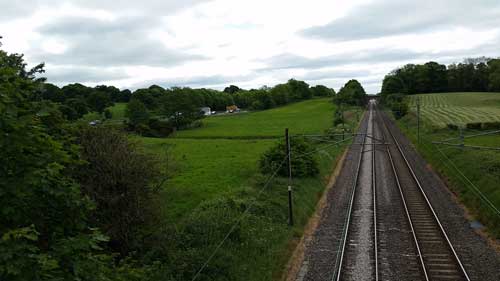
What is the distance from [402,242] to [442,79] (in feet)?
553

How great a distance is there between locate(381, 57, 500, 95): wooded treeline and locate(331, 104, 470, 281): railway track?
143 metres

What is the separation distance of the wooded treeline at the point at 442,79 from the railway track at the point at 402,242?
5649 inches

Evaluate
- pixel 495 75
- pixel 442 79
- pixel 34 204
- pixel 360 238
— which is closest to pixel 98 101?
pixel 495 75

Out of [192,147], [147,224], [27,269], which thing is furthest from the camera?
[192,147]

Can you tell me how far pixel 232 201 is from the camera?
2394 centimetres

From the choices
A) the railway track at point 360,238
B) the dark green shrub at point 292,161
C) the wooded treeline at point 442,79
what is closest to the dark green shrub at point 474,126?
the railway track at point 360,238

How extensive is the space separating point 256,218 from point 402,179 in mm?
18055

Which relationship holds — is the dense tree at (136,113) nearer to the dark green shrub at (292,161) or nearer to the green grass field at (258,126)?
the green grass field at (258,126)

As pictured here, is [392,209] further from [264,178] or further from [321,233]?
[264,178]

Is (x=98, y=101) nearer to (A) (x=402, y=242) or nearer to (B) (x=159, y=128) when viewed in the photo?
(B) (x=159, y=128)

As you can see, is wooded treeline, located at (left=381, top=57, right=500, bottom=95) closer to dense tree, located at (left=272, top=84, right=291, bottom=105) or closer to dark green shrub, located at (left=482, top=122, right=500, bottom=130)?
dense tree, located at (left=272, top=84, right=291, bottom=105)

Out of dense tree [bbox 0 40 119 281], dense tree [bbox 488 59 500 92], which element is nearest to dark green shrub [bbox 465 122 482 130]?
dense tree [bbox 0 40 119 281]

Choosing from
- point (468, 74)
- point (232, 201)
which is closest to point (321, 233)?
point (232, 201)

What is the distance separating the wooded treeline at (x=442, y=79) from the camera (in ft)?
521
